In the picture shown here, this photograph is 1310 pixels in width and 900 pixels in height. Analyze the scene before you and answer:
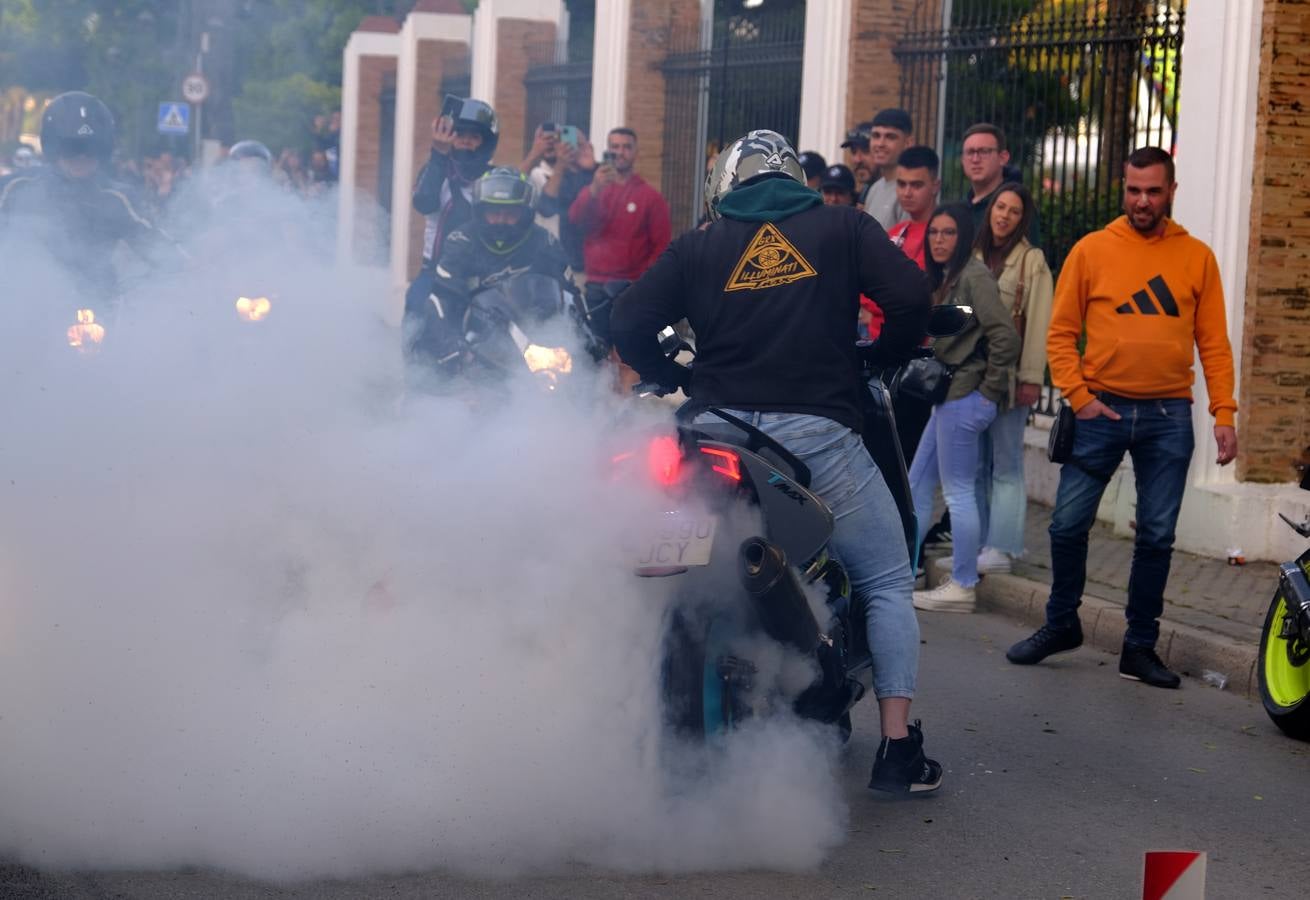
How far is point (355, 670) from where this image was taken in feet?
14.9

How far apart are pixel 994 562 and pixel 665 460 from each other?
4752 mm

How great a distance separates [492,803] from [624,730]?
1.20ft

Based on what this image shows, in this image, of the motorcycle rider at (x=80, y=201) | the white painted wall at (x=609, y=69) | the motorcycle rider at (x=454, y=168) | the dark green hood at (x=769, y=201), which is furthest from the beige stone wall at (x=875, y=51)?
the dark green hood at (x=769, y=201)

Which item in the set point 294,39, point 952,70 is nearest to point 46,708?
point 952,70

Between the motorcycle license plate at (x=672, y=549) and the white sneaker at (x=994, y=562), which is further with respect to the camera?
the white sneaker at (x=994, y=562)

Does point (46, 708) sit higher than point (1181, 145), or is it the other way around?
point (1181, 145)

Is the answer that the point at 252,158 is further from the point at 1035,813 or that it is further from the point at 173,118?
the point at 173,118

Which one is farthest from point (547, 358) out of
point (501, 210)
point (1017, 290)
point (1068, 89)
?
point (1068, 89)

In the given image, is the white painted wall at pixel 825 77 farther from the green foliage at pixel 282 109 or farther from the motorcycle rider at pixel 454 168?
the green foliage at pixel 282 109

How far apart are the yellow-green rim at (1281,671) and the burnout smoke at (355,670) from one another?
2.22m

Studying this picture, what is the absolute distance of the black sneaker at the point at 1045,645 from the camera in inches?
289

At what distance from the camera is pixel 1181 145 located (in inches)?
398

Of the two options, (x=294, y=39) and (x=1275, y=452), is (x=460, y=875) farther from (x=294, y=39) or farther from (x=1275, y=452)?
(x=294, y=39)

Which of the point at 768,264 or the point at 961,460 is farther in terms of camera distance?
the point at 961,460
